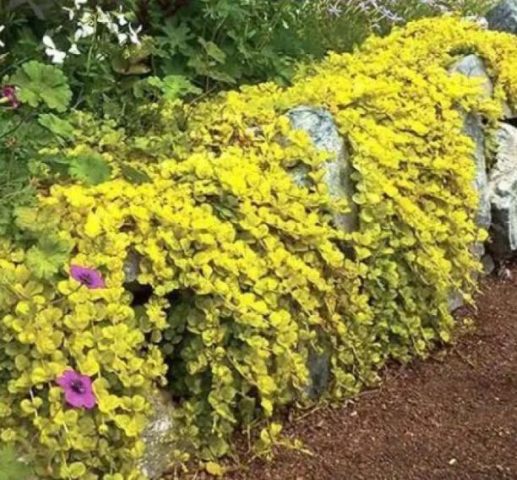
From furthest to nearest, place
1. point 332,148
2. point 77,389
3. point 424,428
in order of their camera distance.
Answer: point 332,148 < point 424,428 < point 77,389

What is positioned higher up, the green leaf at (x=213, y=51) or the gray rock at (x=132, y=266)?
the green leaf at (x=213, y=51)

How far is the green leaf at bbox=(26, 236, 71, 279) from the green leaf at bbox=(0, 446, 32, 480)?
44cm

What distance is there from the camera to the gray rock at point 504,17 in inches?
268

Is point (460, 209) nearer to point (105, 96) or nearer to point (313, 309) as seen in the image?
point (313, 309)

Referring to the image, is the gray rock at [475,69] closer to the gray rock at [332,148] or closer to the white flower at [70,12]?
the gray rock at [332,148]

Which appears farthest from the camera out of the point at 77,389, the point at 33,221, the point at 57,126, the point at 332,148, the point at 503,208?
the point at 503,208

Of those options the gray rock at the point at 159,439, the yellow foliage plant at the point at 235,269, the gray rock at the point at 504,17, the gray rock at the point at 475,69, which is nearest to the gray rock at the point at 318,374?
the yellow foliage plant at the point at 235,269

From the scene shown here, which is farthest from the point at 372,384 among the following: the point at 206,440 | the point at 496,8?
A: the point at 496,8

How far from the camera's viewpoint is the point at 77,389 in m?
2.81

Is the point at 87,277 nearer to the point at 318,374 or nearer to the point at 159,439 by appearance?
the point at 159,439

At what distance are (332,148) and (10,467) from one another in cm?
163

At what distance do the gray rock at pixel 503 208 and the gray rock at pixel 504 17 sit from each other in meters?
1.93

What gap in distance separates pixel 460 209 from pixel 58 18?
1596 millimetres

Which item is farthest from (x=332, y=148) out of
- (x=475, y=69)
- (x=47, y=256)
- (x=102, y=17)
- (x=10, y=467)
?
(x=10, y=467)
